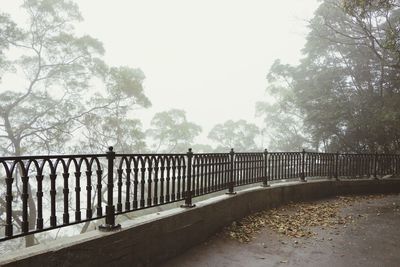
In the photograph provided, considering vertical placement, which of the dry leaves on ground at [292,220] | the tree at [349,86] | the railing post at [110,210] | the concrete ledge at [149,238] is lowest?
the dry leaves on ground at [292,220]

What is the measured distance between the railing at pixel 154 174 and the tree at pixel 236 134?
22.9m

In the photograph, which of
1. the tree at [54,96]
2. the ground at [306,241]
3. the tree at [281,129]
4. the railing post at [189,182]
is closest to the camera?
the ground at [306,241]

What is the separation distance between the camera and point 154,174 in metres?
5.16

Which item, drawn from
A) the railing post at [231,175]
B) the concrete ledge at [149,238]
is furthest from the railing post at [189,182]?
the railing post at [231,175]

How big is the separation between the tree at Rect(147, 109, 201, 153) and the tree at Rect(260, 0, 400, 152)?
9710 mm

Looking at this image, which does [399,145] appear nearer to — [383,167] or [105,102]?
[383,167]

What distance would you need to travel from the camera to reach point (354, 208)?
9523 mm

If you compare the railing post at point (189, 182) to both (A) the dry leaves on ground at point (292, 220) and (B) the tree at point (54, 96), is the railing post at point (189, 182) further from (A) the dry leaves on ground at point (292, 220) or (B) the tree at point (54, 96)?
(B) the tree at point (54, 96)

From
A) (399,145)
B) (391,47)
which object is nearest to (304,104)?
(399,145)

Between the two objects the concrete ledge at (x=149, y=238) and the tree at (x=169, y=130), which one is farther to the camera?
the tree at (x=169, y=130)

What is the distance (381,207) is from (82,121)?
17112mm

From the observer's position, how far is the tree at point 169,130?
27094 mm

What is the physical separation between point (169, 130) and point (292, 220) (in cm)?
2018

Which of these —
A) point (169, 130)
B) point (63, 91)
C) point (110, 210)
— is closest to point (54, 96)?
point (63, 91)
